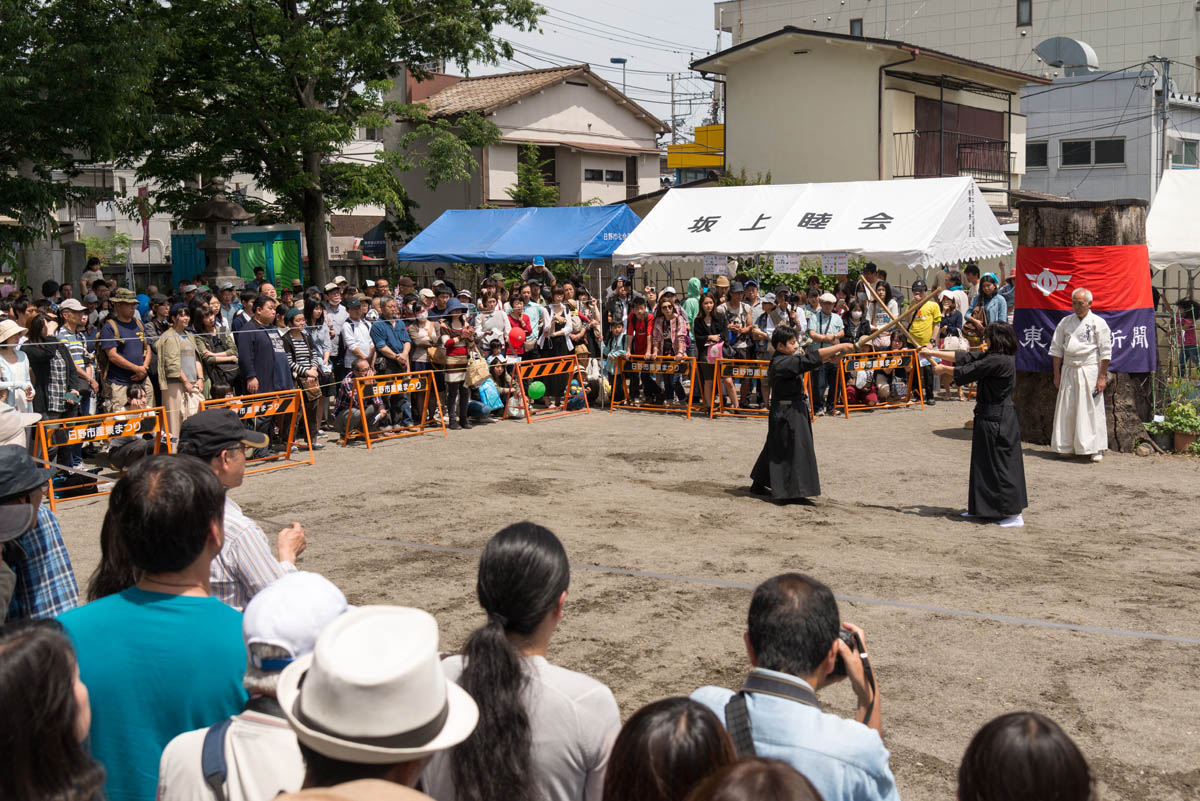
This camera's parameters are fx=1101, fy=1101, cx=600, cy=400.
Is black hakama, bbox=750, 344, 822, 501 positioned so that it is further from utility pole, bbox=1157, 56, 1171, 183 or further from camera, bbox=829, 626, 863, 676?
utility pole, bbox=1157, 56, 1171, 183

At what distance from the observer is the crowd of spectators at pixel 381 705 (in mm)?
2191

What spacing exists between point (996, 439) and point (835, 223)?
27.2ft

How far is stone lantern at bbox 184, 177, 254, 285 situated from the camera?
2162cm

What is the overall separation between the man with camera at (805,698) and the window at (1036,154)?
40.5 meters

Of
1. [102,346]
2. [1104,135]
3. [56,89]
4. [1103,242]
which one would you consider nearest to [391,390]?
[102,346]

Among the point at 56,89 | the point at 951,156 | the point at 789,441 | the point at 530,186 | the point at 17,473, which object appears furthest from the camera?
the point at 530,186

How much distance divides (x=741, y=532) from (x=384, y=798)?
773cm

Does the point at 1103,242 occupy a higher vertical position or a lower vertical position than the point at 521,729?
higher

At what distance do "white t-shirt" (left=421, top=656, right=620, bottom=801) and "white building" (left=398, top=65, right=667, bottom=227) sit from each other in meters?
34.1

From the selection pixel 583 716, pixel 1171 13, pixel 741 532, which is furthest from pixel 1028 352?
pixel 1171 13

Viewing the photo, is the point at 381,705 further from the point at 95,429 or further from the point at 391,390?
the point at 391,390

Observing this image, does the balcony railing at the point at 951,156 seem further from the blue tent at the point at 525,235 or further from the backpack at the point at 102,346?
the backpack at the point at 102,346

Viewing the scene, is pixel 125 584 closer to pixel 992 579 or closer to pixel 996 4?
pixel 992 579

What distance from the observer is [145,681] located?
292 cm
